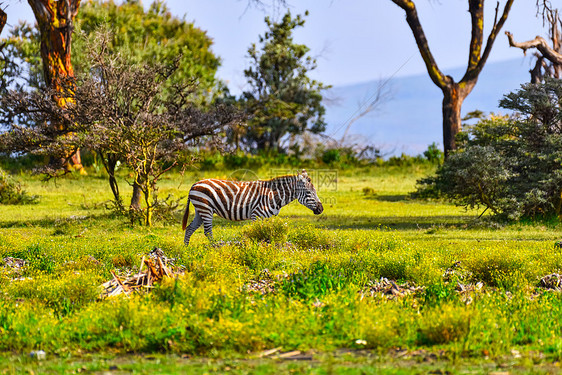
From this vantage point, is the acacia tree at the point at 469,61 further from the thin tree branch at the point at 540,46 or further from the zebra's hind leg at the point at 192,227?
the zebra's hind leg at the point at 192,227

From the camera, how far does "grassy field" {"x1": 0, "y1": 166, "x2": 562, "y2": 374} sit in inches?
265

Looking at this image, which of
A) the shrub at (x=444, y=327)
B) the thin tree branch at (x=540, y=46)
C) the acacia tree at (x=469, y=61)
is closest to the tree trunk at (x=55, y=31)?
the acacia tree at (x=469, y=61)

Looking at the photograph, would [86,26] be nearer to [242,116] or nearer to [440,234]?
[242,116]

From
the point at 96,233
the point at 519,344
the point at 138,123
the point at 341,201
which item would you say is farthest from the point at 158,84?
the point at 519,344

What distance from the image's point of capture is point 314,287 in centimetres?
932

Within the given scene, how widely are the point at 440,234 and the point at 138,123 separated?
9115 millimetres

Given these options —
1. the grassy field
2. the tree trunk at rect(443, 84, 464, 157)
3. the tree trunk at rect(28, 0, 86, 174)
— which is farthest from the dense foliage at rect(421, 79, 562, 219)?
the tree trunk at rect(28, 0, 86, 174)

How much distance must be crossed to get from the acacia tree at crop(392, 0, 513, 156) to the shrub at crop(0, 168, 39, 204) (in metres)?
18.6

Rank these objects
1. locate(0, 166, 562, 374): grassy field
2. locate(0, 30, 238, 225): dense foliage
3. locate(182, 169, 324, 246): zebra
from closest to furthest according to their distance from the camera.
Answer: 1. locate(0, 166, 562, 374): grassy field
2. locate(182, 169, 324, 246): zebra
3. locate(0, 30, 238, 225): dense foliage

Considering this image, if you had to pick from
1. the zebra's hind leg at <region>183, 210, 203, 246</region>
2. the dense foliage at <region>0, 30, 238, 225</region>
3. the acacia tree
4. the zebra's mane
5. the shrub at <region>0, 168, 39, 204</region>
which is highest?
the acacia tree

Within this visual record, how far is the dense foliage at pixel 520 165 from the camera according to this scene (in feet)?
59.9

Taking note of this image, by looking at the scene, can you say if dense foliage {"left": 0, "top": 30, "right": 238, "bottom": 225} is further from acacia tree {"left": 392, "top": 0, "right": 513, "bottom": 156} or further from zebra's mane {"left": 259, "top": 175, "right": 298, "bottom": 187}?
acacia tree {"left": 392, "top": 0, "right": 513, "bottom": 156}

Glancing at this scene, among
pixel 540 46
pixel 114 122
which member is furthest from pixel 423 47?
pixel 114 122

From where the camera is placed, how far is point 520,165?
19500mm
